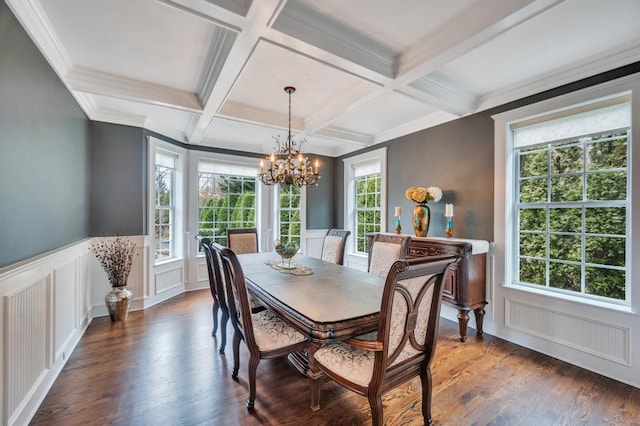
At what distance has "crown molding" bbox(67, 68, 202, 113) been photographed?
256 cm

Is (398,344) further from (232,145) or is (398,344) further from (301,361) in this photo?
(232,145)

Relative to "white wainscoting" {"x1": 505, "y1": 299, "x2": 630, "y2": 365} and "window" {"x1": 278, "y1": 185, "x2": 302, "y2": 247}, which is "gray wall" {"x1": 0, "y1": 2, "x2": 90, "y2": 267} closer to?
"window" {"x1": 278, "y1": 185, "x2": 302, "y2": 247}

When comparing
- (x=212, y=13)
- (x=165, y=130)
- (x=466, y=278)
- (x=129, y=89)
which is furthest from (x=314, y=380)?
(x=165, y=130)

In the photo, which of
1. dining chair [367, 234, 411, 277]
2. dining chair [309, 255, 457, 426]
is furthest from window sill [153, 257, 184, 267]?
dining chair [309, 255, 457, 426]

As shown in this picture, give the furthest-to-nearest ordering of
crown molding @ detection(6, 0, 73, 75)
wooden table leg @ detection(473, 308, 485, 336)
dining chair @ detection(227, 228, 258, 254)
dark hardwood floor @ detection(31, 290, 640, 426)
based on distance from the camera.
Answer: dining chair @ detection(227, 228, 258, 254)
wooden table leg @ detection(473, 308, 485, 336)
dark hardwood floor @ detection(31, 290, 640, 426)
crown molding @ detection(6, 0, 73, 75)

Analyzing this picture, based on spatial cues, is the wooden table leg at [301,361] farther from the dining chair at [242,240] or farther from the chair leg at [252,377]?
the dining chair at [242,240]

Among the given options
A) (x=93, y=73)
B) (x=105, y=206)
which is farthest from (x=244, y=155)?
(x=93, y=73)

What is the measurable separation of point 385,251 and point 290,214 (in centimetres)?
294

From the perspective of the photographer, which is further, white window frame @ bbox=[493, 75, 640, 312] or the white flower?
the white flower

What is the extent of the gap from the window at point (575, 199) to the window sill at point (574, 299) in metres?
0.09

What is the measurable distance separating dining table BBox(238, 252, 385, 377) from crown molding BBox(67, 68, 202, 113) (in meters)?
1.93

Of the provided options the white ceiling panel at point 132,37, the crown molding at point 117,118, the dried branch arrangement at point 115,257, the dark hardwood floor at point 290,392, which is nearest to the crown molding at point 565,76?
the dark hardwood floor at point 290,392

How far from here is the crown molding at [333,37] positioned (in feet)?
5.92

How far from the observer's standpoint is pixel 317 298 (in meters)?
1.91
